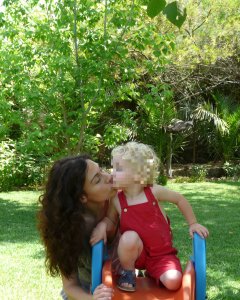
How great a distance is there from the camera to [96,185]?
2381mm

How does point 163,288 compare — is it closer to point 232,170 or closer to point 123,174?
point 123,174

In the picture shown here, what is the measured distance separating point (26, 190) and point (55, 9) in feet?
17.8

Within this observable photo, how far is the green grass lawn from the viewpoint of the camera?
4127 mm

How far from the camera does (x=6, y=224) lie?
7242 mm

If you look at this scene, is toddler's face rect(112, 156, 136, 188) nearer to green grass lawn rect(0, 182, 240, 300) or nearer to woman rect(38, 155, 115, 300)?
woman rect(38, 155, 115, 300)

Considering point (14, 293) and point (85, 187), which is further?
point (14, 293)

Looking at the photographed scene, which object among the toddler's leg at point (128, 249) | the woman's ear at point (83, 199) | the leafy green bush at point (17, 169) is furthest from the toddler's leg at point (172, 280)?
the leafy green bush at point (17, 169)

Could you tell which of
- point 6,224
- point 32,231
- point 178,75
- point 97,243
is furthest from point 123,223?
point 178,75

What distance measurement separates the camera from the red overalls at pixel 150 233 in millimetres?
2352

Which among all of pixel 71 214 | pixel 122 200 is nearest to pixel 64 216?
pixel 71 214

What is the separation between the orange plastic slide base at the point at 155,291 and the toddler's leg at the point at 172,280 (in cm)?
2

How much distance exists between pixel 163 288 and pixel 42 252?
337 centimetres

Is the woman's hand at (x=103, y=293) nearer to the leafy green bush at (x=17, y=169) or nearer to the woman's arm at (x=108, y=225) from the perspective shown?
the woman's arm at (x=108, y=225)

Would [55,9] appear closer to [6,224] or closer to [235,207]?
[6,224]
